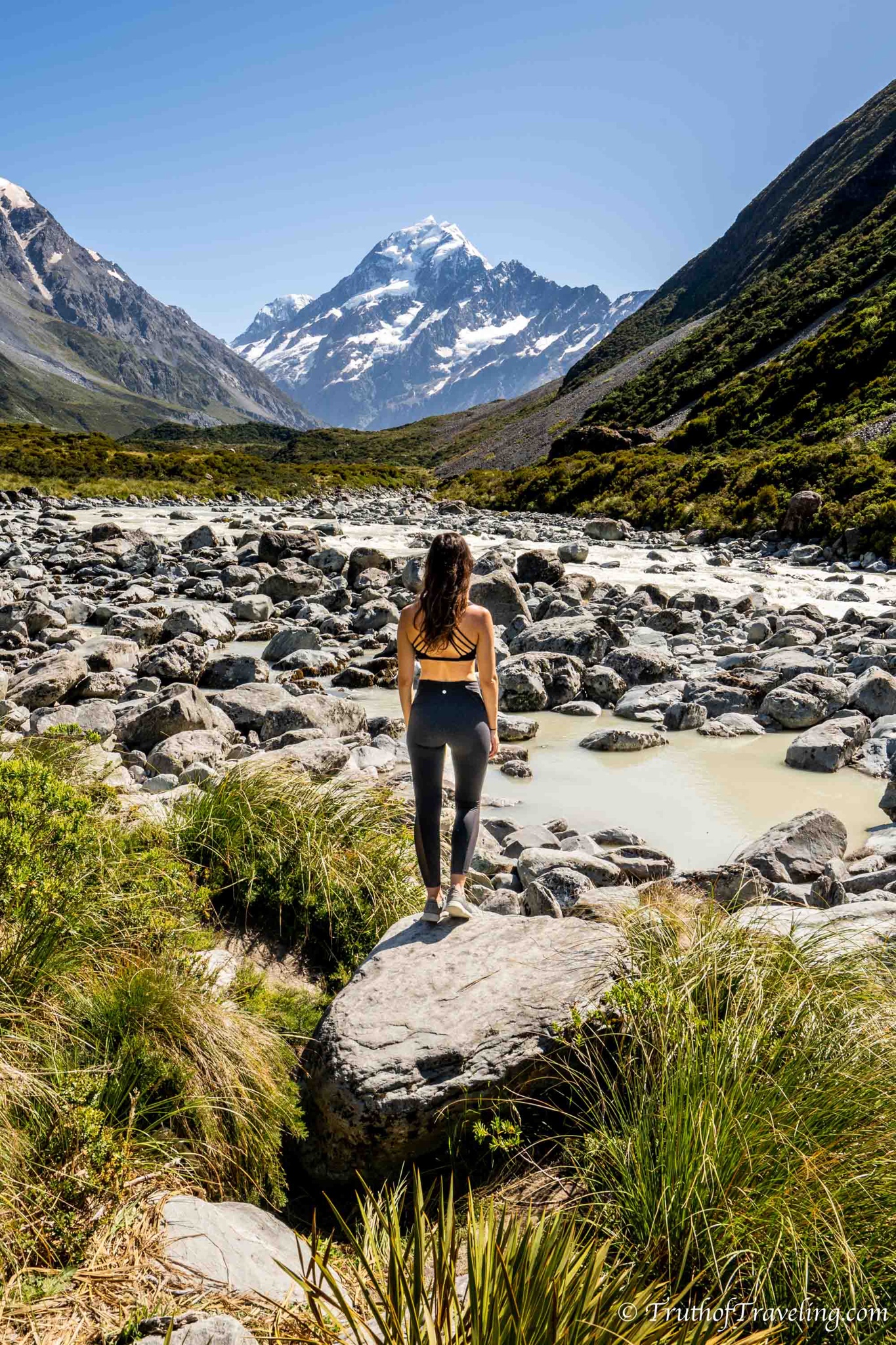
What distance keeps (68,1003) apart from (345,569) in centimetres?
1948

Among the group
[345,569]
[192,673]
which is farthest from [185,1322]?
[345,569]

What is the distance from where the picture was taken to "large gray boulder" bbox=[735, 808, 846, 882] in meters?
6.20

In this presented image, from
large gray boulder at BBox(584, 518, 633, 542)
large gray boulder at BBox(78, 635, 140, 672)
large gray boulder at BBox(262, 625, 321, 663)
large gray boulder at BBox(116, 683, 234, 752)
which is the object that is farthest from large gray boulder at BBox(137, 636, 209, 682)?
large gray boulder at BBox(584, 518, 633, 542)

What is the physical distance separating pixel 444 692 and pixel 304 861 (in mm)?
1529

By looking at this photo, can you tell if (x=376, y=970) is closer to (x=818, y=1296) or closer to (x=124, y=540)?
(x=818, y=1296)

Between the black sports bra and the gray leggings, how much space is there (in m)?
0.13

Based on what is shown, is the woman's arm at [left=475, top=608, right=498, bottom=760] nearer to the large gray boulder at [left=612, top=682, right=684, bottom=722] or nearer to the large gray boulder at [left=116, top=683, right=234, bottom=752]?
the large gray boulder at [left=116, top=683, right=234, bottom=752]

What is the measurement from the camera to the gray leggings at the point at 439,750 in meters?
4.43

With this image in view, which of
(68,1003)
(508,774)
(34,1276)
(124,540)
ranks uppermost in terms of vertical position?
(124,540)

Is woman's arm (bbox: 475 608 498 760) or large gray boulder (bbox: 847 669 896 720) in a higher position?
woman's arm (bbox: 475 608 498 760)

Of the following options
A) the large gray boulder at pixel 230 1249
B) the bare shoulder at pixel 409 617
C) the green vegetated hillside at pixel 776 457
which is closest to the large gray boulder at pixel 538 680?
the bare shoulder at pixel 409 617

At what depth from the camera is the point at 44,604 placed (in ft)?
54.9

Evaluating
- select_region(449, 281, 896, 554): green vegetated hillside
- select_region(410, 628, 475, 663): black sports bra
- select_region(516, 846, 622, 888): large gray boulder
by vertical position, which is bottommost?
select_region(516, 846, 622, 888): large gray boulder

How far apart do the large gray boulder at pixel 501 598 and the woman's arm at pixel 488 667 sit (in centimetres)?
1154
